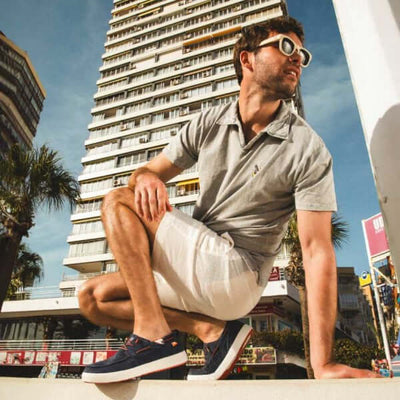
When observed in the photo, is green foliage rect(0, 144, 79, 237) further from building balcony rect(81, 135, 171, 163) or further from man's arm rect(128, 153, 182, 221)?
building balcony rect(81, 135, 171, 163)

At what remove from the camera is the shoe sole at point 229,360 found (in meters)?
1.44

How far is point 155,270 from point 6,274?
7674mm

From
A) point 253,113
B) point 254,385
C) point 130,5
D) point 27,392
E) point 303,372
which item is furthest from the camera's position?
point 130,5

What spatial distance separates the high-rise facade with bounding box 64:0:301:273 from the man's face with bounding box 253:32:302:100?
1118 inches

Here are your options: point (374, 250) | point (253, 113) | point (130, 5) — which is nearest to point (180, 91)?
point (130, 5)

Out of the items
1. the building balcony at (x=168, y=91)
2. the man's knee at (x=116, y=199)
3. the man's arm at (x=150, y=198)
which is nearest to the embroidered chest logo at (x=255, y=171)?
the man's arm at (x=150, y=198)

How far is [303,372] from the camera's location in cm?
1900

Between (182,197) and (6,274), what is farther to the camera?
(182,197)

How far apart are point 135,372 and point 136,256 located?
436mm

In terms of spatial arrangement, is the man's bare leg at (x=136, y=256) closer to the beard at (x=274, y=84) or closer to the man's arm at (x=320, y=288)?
the man's arm at (x=320, y=288)

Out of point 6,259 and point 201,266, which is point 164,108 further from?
point 201,266

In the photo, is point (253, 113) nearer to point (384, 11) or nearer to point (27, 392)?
point (384, 11)

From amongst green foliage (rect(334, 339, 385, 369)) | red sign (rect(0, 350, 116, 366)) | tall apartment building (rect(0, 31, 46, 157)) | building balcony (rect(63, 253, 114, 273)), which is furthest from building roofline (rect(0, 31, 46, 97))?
green foliage (rect(334, 339, 385, 369))

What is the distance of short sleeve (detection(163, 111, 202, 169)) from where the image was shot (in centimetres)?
182
